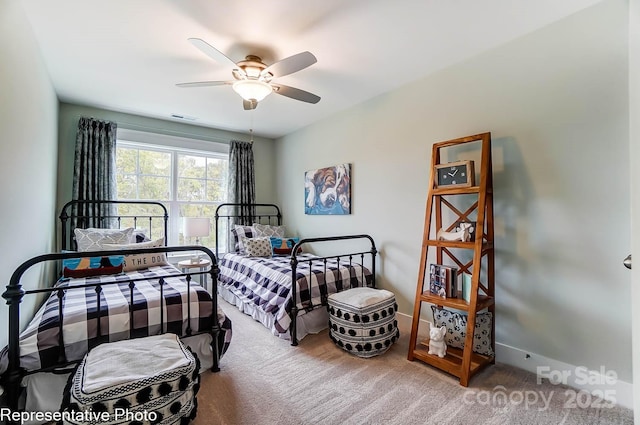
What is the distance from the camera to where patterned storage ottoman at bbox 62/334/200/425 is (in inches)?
48.1

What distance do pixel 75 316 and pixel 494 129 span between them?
3.14 m

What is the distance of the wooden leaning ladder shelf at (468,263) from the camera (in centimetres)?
196

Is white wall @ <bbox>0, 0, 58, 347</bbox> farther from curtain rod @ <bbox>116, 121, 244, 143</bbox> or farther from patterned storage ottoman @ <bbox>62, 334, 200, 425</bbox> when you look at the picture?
curtain rod @ <bbox>116, 121, 244, 143</bbox>

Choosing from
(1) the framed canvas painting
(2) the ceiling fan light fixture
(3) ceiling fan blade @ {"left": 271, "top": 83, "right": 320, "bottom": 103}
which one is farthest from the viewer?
(1) the framed canvas painting

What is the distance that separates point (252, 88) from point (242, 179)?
7.93 feet

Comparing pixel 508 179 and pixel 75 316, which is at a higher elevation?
pixel 508 179

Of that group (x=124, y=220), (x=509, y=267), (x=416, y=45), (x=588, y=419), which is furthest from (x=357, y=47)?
(x=124, y=220)

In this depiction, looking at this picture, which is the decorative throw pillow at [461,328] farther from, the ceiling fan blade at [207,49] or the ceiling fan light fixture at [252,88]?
the ceiling fan blade at [207,49]

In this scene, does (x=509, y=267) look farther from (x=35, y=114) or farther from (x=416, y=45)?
(x=35, y=114)

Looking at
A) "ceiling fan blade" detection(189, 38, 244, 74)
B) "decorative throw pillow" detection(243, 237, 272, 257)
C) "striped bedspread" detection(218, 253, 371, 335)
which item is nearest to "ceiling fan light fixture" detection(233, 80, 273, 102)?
"ceiling fan blade" detection(189, 38, 244, 74)

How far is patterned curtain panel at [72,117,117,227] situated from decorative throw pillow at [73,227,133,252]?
0.46 m

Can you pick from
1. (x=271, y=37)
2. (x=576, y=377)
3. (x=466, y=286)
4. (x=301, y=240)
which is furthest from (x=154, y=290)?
(x=576, y=377)

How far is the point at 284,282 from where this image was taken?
2713 mm

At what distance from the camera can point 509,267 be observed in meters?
2.18
